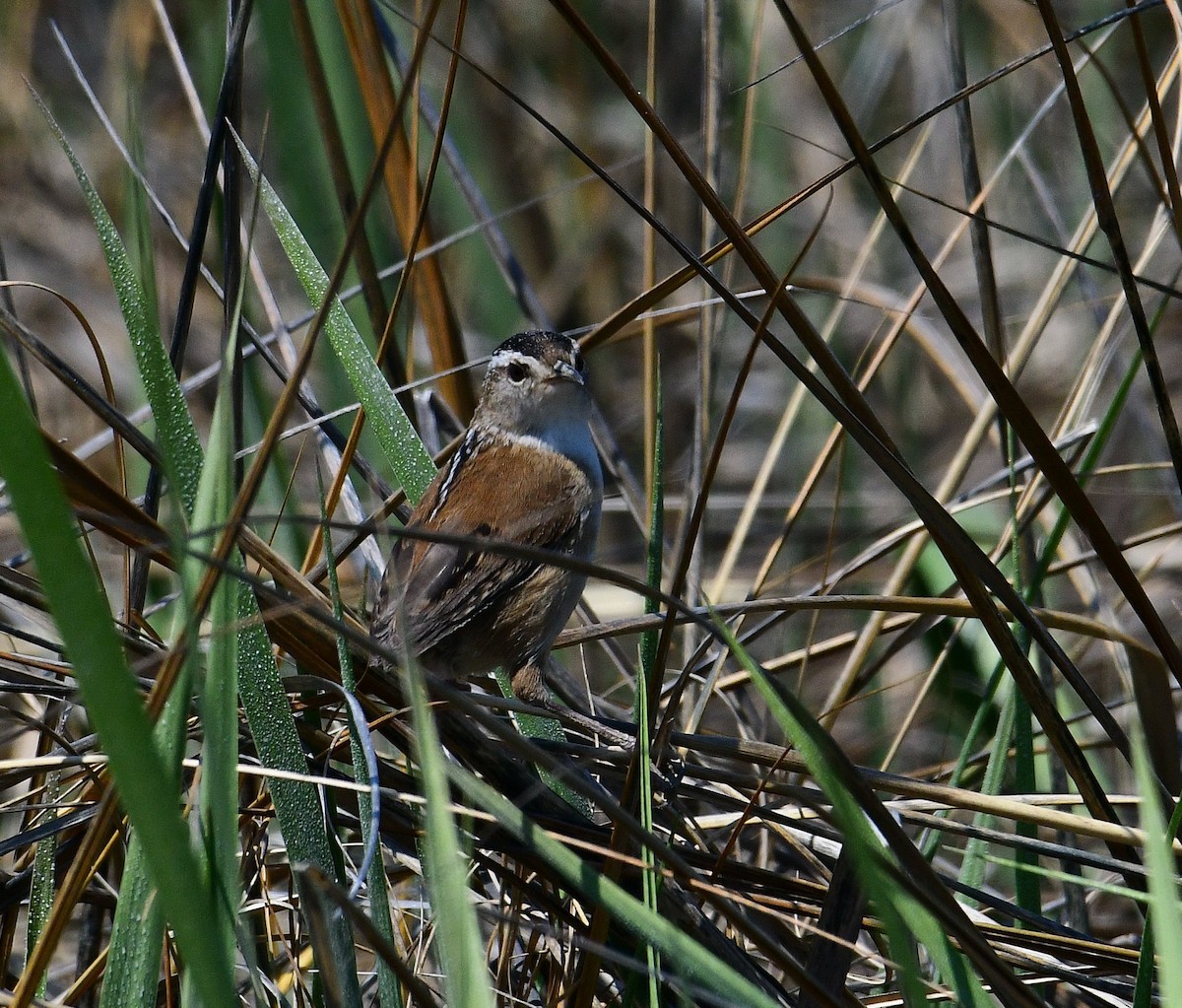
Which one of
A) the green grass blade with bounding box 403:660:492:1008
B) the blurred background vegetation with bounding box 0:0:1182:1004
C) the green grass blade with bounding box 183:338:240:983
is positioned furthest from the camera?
the blurred background vegetation with bounding box 0:0:1182:1004

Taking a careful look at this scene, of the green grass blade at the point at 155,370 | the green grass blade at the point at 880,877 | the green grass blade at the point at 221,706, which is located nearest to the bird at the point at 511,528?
the green grass blade at the point at 155,370

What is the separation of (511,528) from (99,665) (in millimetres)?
1802

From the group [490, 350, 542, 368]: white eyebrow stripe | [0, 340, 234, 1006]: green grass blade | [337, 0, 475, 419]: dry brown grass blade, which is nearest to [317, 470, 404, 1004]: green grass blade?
[0, 340, 234, 1006]: green grass blade

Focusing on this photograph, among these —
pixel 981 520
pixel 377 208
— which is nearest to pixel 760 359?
pixel 981 520

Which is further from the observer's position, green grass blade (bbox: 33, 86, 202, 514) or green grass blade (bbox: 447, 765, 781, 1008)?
green grass blade (bbox: 33, 86, 202, 514)

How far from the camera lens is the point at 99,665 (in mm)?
1165

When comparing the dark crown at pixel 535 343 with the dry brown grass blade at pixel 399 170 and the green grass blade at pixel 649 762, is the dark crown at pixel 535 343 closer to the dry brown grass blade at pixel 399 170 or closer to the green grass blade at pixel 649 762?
the dry brown grass blade at pixel 399 170

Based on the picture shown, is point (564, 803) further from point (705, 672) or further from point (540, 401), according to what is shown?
point (540, 401)

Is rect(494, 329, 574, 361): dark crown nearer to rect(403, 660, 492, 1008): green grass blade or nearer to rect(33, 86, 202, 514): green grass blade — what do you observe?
rect(33, 86, 202, 514): green grass blade

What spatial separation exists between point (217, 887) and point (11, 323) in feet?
3.59

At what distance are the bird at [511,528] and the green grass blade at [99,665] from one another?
1276 mm

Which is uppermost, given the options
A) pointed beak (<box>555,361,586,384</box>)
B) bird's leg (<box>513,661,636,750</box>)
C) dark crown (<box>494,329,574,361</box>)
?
dark crown (<box>494,329,574,361</box>)

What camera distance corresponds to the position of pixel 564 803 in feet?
6.78

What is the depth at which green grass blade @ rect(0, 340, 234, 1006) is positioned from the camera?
1.16m
